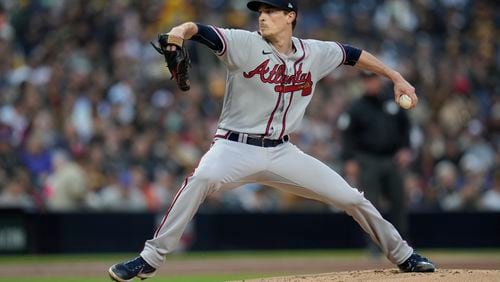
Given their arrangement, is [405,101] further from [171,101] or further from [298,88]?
[171,101]

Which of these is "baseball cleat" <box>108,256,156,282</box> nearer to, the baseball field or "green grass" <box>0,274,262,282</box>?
the baseball field

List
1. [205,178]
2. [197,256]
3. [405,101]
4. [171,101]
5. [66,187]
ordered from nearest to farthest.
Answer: [205,178], [405,101], [197,256], [66,187], [171,101]

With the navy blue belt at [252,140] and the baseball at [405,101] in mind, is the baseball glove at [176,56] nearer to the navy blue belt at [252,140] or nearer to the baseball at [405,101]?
the navy blue belt at [252,140]

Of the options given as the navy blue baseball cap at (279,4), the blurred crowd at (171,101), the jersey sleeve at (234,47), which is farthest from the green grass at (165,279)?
the blurred crowd at (171,101)

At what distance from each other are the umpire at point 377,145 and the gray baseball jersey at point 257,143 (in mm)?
4090

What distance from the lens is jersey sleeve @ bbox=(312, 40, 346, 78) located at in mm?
7023

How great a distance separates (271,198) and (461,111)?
145 inches

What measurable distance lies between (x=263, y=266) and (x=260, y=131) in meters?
3.91

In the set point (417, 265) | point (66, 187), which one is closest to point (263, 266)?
point (66, 187)

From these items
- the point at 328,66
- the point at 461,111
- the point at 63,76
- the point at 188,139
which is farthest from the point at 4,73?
the point at 328,66

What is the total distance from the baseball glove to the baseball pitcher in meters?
0.03

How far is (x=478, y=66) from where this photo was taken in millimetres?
16578

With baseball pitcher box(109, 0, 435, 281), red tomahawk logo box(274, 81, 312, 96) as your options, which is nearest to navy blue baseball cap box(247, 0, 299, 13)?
baseball pitcher box(109, 0, 435, 281)

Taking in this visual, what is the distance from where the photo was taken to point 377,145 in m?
11.0
